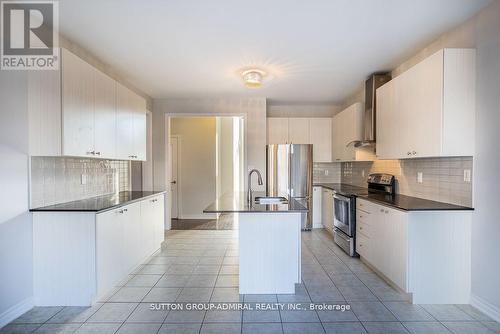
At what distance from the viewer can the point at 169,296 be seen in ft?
8.22

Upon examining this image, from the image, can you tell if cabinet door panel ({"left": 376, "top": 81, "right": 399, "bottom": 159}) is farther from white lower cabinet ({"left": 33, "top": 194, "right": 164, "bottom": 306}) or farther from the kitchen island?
white lower cabinet ({"left": 33, "top": 194, "right": 164, "bottom": 306})

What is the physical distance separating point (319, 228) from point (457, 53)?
357 cm

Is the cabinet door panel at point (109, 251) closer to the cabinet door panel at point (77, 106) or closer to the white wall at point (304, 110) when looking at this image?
the cabinet door panel at point (77, 106)

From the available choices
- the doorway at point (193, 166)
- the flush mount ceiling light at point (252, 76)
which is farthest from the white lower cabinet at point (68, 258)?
the doorway at point (193, 166)

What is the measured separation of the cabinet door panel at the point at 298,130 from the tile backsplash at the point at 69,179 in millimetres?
3112

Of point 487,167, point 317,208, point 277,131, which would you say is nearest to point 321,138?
point 277,131

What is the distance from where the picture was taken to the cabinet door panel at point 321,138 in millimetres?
5238

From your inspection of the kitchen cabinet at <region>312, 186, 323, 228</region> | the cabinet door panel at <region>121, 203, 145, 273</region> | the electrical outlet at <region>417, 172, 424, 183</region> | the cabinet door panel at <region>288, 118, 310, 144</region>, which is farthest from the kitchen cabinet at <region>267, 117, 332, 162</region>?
the cabinet door panel at <region>121, 203, 145, 273</region>

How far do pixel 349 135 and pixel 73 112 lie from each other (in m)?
3.80

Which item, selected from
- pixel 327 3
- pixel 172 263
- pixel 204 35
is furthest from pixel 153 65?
pixel 172 263

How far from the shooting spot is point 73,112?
232 centimetres

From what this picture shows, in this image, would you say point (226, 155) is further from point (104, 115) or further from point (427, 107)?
point (427, 107)

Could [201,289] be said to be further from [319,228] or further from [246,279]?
[319,228]

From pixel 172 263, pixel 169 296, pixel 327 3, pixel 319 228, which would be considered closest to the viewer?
pixel 327 3
